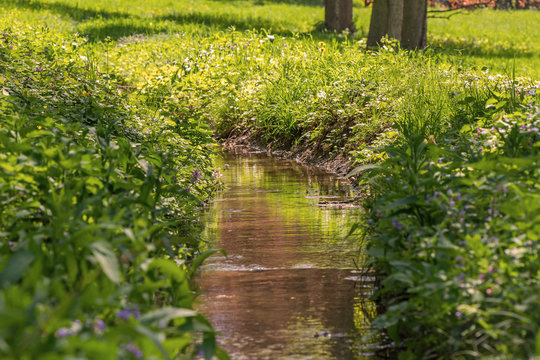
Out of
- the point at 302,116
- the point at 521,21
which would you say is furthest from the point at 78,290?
the point at 521,21

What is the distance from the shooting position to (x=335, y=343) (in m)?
4.63

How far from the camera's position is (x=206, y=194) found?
896cm

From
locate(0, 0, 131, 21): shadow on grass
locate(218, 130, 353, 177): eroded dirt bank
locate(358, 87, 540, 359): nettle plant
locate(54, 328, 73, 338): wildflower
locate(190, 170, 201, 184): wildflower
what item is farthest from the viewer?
locate(0, 0, 131, 21): shadow on grass

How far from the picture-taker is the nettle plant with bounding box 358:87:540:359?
3.51 meters

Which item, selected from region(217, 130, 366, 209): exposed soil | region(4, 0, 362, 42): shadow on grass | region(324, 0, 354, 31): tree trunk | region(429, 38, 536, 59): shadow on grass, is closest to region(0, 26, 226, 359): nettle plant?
region(217, 130, 366, 209): exposed soil

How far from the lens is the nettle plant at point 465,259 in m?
3.51

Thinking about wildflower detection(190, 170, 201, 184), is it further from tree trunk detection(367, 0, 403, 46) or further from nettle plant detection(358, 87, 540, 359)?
tree trunk detection(367, 0, 403, 46)

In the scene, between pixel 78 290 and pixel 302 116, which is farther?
pixel 302 116

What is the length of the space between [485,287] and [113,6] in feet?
99.5

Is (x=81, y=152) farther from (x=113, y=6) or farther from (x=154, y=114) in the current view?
(x=113, y=6)

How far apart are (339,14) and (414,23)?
34.3 ft

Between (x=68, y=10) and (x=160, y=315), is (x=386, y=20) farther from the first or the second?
(x=160, y=315)

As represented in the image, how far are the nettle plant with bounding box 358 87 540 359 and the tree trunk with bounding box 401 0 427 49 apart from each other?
489 inches

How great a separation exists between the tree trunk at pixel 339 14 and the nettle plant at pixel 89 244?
66.0ft
